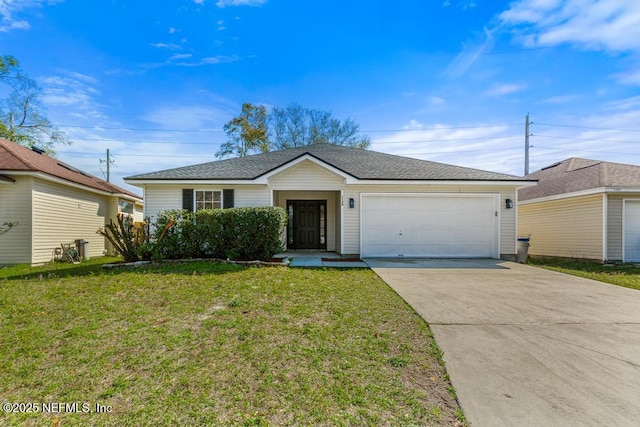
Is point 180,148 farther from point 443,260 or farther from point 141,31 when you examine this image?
point 443,260

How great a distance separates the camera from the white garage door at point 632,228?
10.6m

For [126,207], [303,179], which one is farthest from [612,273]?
[126,207]

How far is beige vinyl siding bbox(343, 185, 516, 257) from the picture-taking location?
35.2ft

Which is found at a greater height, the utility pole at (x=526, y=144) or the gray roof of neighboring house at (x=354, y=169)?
the utility pole at (x=526, y=144)

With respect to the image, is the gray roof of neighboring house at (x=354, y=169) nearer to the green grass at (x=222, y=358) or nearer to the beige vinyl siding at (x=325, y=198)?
the beige vinyl siding at (x=325, y=198)

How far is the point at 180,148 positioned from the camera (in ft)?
86.5

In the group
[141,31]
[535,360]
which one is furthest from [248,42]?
[535,360]

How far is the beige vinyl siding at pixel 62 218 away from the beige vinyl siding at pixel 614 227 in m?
19.8

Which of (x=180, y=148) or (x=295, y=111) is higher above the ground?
(x=295, y=111)

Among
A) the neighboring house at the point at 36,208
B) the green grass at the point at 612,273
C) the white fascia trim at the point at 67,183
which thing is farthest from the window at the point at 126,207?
the green grass at the point at 612,273

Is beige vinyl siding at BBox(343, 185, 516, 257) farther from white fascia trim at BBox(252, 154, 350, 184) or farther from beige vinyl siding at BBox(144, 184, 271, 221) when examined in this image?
beige vinyl siding at BBox(144, 184, 271, 221)

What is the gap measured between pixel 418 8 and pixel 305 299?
887cm

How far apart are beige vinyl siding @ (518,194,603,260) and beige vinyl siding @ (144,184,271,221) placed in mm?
12038

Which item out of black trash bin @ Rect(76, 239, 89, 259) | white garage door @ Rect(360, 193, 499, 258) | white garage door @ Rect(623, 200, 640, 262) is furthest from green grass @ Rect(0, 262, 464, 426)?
white garage door @ Rect(623, 200, 640, 262)
